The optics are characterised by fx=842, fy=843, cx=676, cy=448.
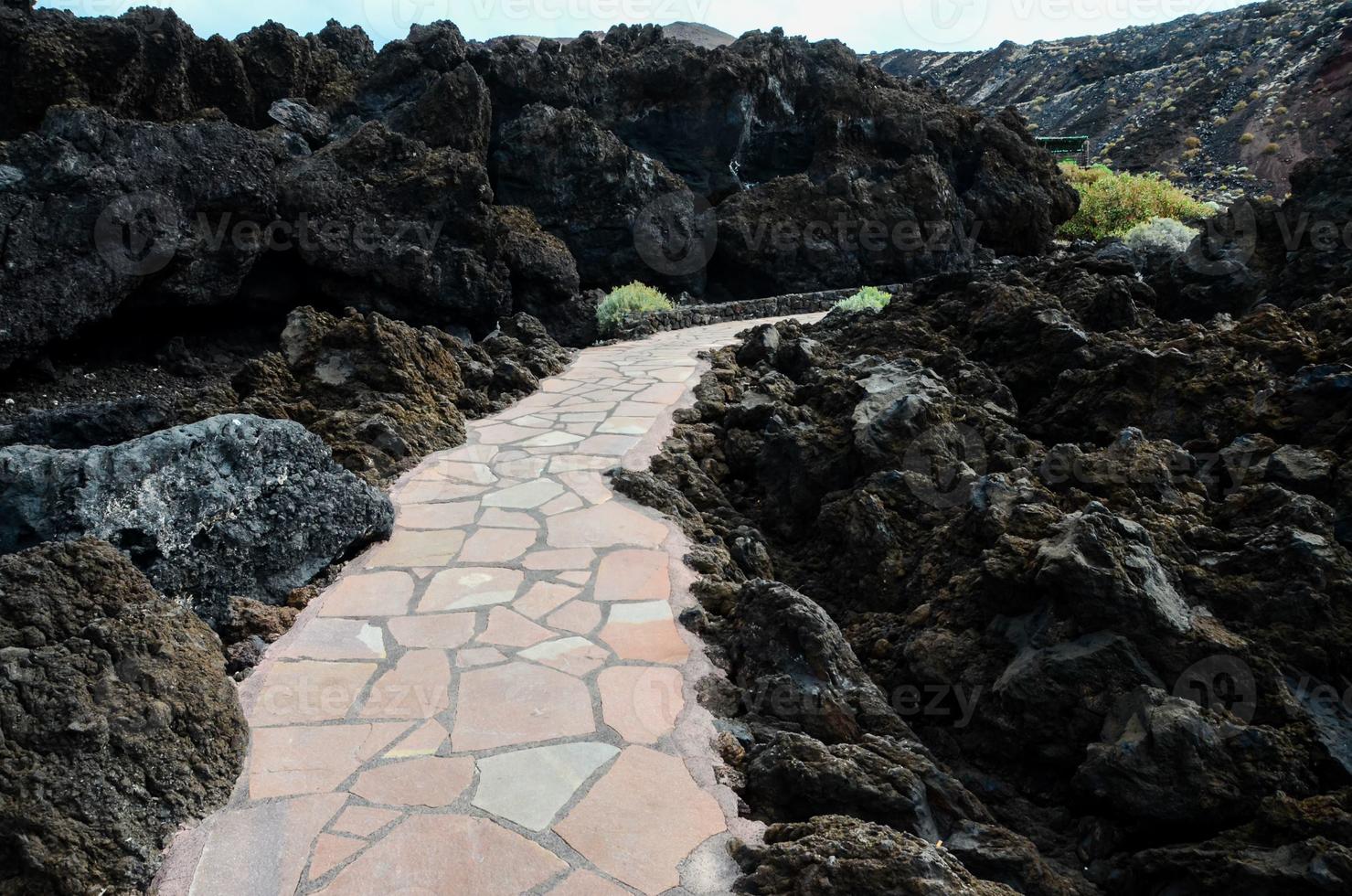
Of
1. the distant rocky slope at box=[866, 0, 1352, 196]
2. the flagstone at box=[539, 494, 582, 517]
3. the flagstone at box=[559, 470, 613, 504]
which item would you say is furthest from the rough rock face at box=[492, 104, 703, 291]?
the distant rocky slope at box=[866, 0, 1352, 196]

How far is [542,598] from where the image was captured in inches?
158

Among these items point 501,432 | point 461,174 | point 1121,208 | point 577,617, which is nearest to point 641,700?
point 577,617

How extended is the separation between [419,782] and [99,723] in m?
0.95

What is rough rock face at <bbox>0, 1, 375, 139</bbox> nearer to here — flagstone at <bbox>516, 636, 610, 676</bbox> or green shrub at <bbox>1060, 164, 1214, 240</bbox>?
flagstone at <bbox>516, 636, 610, 676</bbox>

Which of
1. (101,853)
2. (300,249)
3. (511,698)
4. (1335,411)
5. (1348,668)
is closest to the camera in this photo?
(101,853)

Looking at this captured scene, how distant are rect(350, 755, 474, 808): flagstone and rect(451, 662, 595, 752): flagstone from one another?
0.36ft

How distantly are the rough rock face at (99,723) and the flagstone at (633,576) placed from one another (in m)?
1.69

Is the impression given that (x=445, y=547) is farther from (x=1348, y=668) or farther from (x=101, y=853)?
(x=1348, y=668)

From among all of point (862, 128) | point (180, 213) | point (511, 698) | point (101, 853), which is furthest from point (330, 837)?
point (862, 128)

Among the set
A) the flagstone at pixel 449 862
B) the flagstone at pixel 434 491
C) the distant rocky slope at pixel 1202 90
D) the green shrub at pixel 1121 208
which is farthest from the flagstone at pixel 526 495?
the distant rocky slope at pixel 1202 90

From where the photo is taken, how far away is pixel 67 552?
2.97 metres

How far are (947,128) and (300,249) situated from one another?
1360cm

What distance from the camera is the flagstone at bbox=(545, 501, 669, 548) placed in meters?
4.65

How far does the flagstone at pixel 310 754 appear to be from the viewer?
272 centimetres
